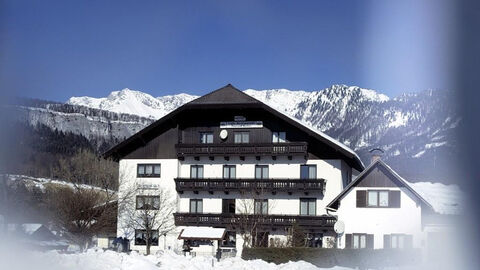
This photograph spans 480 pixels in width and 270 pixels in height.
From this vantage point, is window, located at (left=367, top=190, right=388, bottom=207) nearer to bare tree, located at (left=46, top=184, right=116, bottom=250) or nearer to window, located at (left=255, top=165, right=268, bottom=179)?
window, located at (left=255, top=165, right=268, bottom=179)

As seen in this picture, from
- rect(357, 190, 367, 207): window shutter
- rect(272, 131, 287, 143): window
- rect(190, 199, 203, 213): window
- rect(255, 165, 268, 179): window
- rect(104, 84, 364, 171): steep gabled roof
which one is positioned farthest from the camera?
rect(190, 199, 203, 213): window

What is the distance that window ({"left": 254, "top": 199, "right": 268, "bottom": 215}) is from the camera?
65.5 ft

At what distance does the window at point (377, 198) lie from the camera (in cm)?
1630

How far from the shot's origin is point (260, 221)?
64.3 feet

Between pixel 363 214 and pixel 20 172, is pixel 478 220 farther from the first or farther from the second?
pixel 363 214

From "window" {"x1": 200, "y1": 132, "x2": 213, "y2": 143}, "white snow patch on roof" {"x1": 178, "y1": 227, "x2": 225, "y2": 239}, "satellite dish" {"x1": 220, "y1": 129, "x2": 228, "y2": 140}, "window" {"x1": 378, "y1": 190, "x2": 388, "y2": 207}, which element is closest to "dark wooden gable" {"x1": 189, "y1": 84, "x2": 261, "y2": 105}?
"satellite dish" {"x1": 220, "y1": 129, "x2": 228, "y2": 140}

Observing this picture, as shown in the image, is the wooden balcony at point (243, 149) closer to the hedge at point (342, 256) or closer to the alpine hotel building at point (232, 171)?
the alpine hotel building at point (232, 171)

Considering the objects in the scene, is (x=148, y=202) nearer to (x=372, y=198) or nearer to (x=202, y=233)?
(x=202, y=233)

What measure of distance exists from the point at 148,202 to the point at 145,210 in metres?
0.58

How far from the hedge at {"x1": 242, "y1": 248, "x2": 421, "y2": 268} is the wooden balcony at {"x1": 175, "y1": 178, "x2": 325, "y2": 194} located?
7.01 meters

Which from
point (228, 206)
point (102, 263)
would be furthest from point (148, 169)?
point (102, 263)

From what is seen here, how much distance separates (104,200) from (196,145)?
3228 millimetres

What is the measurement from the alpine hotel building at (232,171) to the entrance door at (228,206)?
0.03 m

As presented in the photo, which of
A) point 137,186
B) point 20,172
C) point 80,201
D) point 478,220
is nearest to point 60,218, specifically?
point 80,201
